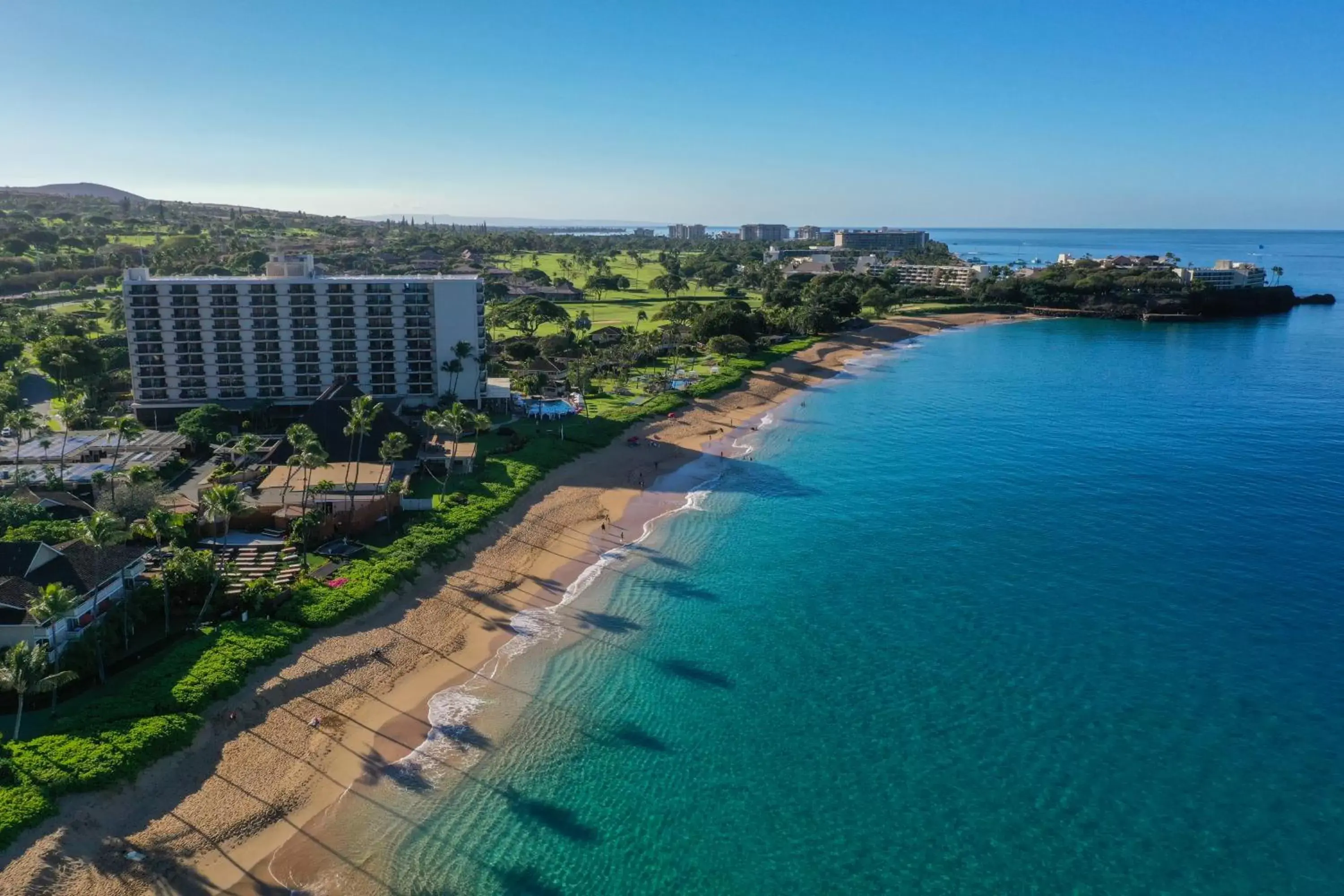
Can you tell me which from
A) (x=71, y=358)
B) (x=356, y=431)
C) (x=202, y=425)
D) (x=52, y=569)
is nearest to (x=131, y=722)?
(x=52, y=569)

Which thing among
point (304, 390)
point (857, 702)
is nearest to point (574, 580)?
point (857, 702)

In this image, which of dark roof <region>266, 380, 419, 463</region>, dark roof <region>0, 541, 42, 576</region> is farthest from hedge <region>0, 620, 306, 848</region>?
dark roof <region>266, 380, 419, 463</region>

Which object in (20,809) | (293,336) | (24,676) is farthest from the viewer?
(293,336)

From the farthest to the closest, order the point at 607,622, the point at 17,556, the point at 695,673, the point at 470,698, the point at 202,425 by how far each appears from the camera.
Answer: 1. the point at 202,425
2. the point at 607,622
3. the point at 695,673
4. the point at 470,698
5. the point at 17,556

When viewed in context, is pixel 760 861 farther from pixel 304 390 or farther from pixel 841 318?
pixel 841 318

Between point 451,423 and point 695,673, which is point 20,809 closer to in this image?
point 695,673

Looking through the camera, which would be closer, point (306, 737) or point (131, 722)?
point (131, 722)

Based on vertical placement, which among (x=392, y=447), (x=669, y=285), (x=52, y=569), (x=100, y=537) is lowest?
(x=52, y=569)
